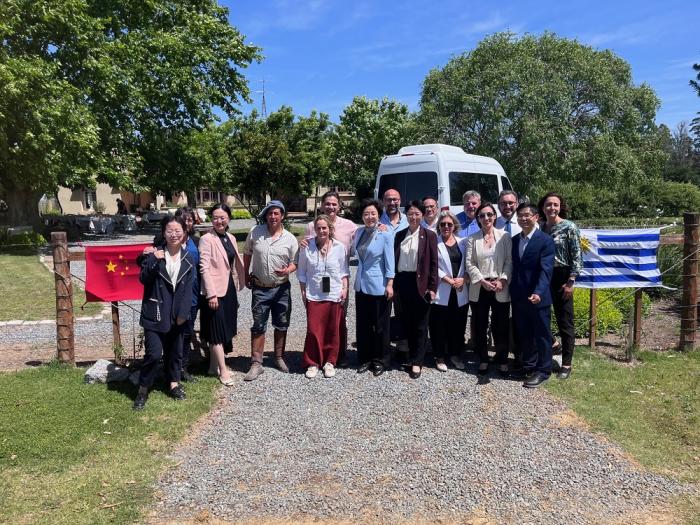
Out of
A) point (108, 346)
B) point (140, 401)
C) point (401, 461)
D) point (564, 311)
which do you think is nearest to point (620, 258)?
point (564, 311)

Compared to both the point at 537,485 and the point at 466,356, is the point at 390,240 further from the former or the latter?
the point at 537,485

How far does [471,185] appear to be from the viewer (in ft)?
38.5

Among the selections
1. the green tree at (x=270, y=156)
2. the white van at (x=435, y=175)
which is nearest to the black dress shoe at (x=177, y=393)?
the white van at (x=435, y=175)

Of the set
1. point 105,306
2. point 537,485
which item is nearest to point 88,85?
point 105,306

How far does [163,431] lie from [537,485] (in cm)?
284

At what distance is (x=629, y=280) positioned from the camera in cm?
639

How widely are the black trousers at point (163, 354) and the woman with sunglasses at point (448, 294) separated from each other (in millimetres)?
2560

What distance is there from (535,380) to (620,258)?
2.14 m

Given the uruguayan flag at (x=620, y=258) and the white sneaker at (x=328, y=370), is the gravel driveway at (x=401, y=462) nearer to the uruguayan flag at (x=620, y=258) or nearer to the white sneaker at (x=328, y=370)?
the white sneaker at (x=328, y=370)

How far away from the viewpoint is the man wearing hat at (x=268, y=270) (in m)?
5.46

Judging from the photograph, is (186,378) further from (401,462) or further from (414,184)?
(414,184)

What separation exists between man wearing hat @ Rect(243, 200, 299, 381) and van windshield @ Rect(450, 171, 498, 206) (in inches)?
253

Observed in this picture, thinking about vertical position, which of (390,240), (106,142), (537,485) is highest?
(106,142)

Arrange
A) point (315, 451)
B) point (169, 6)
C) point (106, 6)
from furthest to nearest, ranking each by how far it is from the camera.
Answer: point (169, 6), point (106, 6), point (315, 451)
